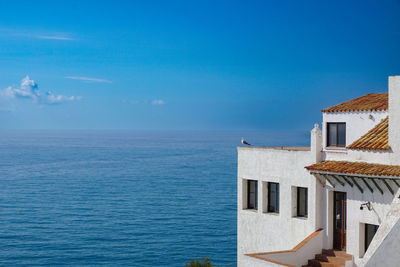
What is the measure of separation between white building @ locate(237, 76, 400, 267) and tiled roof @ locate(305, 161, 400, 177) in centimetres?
4

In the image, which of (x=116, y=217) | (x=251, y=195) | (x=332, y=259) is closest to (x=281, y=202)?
(x=251, y=195)

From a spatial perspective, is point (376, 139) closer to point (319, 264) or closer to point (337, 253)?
point (337, 253)

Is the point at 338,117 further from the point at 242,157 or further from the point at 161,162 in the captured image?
the point at 161,162

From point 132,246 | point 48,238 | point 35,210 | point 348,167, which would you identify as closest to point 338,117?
point 348,167

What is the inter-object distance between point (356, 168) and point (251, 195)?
10.1 meters

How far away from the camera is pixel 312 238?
27.5 meters

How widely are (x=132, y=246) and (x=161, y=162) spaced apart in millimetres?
99375

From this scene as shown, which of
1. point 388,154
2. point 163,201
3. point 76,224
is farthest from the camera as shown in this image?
point 163,201

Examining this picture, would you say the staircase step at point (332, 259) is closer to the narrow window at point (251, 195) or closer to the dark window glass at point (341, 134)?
the dark window glass at point (341, 134)

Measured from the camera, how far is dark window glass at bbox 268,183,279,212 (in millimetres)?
31375

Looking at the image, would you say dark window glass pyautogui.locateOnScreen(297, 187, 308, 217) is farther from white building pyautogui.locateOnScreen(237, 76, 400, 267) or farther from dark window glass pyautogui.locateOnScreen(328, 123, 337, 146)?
dark window glass pyautogui.locateOnScreen(328, 123, 337, 146)

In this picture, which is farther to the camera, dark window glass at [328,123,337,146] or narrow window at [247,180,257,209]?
narrow window at [247,180,257,209]

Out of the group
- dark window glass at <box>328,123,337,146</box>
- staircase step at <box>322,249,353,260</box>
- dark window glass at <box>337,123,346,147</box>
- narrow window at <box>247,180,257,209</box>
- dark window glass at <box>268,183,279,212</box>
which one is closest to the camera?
staircase step at <box>322,249,353,260</box>

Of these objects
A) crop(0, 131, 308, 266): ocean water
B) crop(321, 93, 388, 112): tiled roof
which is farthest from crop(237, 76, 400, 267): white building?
crop(0, 131, 308, 266): ocean water
